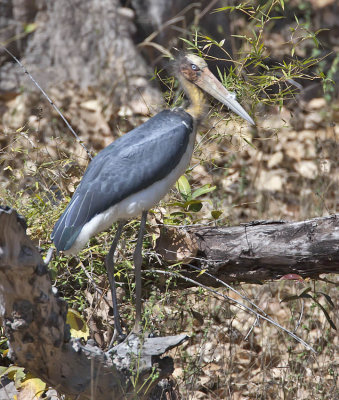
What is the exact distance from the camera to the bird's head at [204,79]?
11.3 feet

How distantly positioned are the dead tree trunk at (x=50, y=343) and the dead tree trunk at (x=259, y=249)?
613 millimetres

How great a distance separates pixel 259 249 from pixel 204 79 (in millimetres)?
949

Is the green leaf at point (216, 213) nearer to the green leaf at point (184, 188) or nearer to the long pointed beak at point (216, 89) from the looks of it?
the green leaf at point (184, 188)

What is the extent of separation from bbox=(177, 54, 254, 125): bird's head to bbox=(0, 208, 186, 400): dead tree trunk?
1332mm

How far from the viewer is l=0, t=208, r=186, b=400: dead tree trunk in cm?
214

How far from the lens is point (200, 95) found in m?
3.48

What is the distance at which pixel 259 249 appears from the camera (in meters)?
3.19

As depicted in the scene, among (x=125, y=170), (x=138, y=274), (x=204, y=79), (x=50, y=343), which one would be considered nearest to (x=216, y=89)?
(x=204, y=79)

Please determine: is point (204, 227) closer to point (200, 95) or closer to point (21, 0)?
point (200, 95)

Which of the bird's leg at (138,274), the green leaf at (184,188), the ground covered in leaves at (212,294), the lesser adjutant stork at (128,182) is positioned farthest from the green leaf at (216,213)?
the bird's leg at (138,274)

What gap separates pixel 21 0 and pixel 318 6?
2980 mm

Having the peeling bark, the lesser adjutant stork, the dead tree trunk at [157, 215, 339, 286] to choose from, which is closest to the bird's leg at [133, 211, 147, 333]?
the lesser adjutant stork

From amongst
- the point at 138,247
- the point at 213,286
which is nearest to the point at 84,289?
the point at 138,247

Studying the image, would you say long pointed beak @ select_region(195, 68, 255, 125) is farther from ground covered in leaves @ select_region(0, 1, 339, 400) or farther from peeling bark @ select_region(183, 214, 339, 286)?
peeling bark @ select_region(183, 214, 339, 286)
